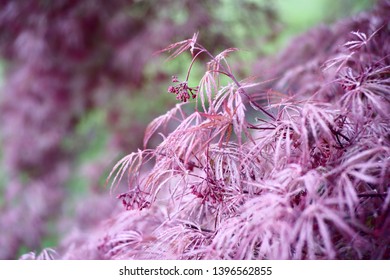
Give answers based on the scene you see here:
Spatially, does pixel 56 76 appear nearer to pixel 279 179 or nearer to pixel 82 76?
pixel 82 76

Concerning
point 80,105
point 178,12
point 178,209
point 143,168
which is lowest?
point 178,209

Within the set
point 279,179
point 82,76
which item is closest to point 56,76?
point 82,76

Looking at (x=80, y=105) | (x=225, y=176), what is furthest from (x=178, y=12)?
(x=225, y=176)

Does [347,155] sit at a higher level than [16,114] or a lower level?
lower

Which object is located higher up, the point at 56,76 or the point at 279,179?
the point at 56,76

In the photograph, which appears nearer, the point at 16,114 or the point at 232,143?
the point at 232,143

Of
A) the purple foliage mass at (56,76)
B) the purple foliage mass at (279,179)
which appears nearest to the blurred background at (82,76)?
the purple foliage mass at (56,76)

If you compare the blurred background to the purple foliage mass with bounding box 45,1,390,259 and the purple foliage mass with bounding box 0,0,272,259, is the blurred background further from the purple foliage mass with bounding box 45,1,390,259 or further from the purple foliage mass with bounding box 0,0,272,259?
the purple foliage mass with bounding box 45,1,390,259
